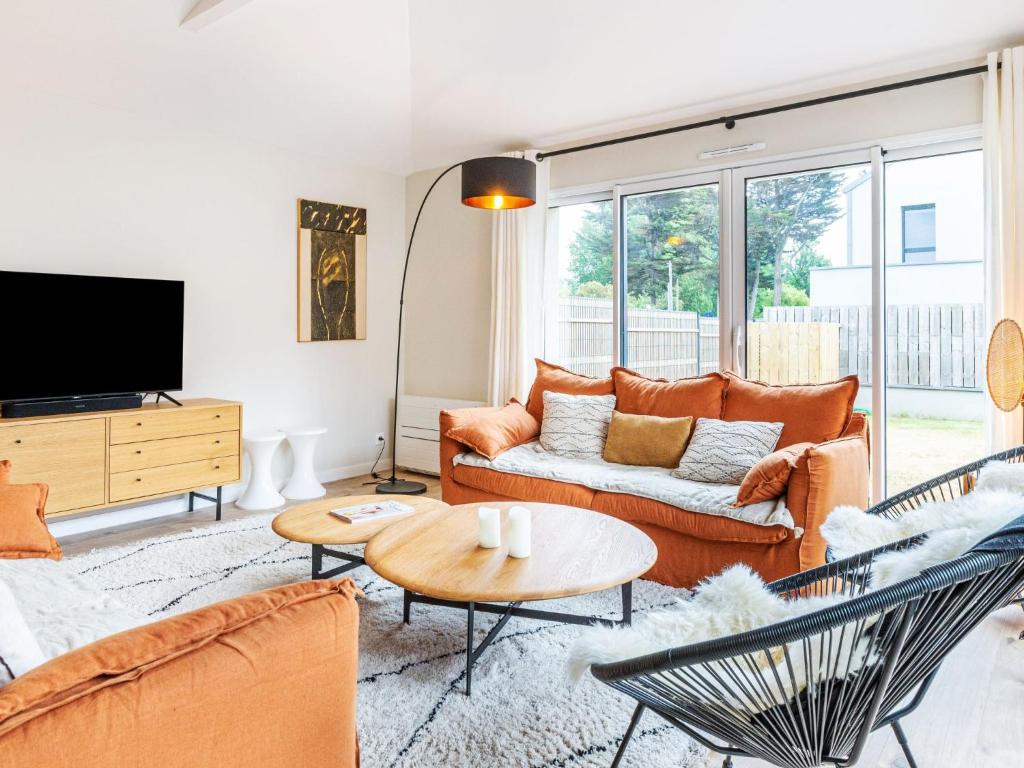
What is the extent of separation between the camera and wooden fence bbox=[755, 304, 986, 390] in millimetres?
3389

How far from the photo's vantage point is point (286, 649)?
958 millimetres

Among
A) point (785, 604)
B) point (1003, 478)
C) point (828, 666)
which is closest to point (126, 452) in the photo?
point (785, 604)

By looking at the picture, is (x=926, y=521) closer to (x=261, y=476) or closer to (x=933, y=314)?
(x=933, y=314)

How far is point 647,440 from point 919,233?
5.71ft

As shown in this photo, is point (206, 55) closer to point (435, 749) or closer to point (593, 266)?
point (593, 266)

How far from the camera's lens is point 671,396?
144 inches

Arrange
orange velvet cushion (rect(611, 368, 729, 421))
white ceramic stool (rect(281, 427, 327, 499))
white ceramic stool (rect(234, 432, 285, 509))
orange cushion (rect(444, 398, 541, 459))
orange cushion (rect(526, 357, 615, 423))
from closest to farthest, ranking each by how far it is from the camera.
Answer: orange velvet cushion (rect(611, 368, 729, 421)), orange cushion (rect(444, 398, 541, 459)), orange cushion (rect(526, 357, 615, 423)), white ceramic stool (rect(234, 432, 285, 509)), white ceramic stool (rect(281, 427, 327, 499))

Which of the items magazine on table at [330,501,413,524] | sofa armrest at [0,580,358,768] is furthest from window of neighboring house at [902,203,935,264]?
sofa armrest at [0,580,358,768]

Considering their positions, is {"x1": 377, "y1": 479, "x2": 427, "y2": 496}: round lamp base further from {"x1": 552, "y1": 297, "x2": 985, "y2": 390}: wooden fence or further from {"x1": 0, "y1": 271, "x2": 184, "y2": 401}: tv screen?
{"x1": 0, "y1": 271, "x2": 184, "y2": 401}: tv screen

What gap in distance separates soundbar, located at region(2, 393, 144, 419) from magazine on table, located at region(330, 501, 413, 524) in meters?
1.61

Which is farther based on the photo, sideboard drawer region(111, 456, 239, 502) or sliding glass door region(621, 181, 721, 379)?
sliding glass door region(621, 181, 721, 379)

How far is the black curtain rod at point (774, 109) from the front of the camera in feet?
10.7

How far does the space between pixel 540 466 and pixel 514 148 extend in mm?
2486

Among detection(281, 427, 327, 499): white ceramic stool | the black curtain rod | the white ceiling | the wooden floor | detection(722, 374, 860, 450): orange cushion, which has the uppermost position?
the white ceiling
